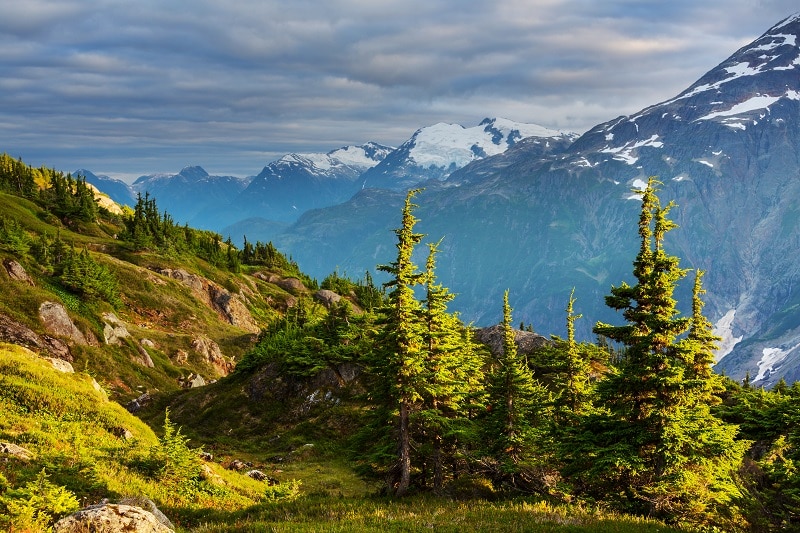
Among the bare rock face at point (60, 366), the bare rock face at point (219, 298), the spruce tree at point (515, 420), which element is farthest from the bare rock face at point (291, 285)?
the spruce tree at point (515, 420)

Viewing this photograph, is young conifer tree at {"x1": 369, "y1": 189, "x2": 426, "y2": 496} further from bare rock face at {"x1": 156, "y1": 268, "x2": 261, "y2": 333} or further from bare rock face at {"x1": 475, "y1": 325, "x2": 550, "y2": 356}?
bare rock face at {"x1": 156, "y1": 268, "x2": 261, "y2": 333}

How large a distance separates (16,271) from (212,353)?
105 ft

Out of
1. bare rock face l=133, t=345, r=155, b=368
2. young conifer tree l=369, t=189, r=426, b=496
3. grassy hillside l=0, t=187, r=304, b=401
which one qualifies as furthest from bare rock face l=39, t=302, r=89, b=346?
young conifer tree l=369, t=189, r=426, b=496

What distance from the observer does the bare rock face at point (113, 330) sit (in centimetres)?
6841

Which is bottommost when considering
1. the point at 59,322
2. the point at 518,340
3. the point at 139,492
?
the point at 139,492

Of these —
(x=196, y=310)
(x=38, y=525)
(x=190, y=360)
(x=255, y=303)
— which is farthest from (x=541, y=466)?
(x=255, y=303)

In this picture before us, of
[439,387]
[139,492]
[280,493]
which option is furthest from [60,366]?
[439,387]

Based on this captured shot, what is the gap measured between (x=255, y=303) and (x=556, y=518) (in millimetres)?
126918

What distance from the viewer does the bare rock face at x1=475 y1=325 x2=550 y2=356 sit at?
67.6m

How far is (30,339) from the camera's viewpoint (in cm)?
5456

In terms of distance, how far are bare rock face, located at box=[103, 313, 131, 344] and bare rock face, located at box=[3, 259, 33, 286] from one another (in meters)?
10.3

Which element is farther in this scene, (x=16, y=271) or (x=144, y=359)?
(x=144, y=359)

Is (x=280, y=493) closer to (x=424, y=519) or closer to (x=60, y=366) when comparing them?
(x=424, y=519)

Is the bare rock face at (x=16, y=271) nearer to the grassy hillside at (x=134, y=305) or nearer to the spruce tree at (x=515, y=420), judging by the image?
the grassy hillside at (x=134, y=305)
